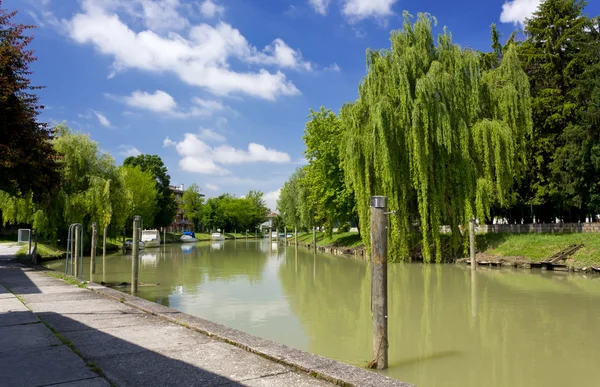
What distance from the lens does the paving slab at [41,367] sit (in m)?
3.56

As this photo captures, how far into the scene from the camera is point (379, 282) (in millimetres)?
5555

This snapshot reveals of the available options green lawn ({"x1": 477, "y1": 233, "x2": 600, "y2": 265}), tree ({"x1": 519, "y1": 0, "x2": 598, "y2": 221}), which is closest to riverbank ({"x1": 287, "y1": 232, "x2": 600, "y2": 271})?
green lawn ({"x1": 477, "y1": 233, "x2": 600, "y2": 265})

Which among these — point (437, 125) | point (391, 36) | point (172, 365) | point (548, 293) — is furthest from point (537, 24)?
point (172, 365)

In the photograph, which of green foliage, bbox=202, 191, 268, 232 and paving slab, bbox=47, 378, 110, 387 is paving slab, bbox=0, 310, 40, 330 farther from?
green foliage, bbox=202, 191, 268, 232

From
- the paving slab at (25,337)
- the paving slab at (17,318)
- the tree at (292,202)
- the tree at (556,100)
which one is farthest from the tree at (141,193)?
the paving slab at (25,337)

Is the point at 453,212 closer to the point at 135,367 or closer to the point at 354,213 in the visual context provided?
the point at 354,213

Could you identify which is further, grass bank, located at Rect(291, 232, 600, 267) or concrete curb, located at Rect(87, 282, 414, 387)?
grass bank, located at Rect(291, 232, 600, 267)

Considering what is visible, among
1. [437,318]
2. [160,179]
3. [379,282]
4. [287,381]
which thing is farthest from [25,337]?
[160,179]

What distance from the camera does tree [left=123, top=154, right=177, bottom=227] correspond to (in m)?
60.6

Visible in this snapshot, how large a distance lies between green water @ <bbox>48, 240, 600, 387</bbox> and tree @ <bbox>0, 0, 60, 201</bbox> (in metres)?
4.78

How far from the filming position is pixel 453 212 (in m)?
20.9

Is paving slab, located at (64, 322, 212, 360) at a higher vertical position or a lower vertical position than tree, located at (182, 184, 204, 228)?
lower

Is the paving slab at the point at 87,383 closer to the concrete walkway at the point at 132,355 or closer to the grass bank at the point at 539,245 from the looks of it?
the concrete walkway at the point at 132,355

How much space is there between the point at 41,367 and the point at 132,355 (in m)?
0.80
